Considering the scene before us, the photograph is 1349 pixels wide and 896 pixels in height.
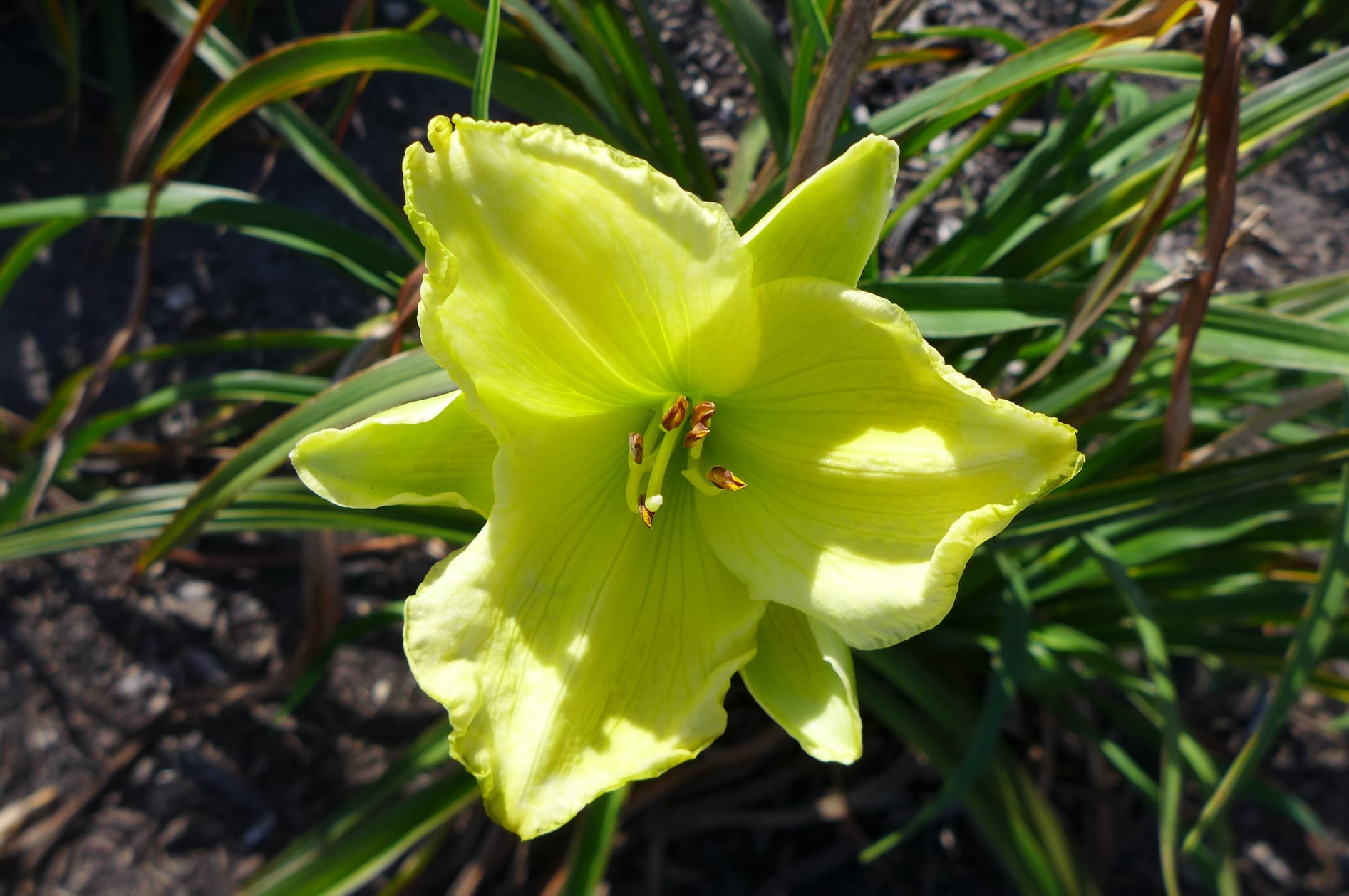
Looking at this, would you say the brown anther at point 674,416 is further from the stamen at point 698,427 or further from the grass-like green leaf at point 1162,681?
the grass-like green leaf at point 1162,681

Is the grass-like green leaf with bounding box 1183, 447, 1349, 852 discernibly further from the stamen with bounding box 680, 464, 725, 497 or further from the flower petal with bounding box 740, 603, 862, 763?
the stamen with bounding box 680, 464, 725, 497

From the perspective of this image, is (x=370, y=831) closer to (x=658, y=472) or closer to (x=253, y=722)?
(x=253, y=722)

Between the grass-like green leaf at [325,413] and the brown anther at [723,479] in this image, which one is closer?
the brown anther at [723,479]

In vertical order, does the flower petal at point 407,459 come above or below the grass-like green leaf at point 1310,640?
above

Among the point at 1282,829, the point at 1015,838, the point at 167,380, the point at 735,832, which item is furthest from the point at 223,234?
the point at 1282,829

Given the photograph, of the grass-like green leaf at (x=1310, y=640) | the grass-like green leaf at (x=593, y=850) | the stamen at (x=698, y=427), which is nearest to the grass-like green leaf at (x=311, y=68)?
the stamen at (x=698, y=427)

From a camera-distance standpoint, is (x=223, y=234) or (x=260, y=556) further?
(x=223, y=234)

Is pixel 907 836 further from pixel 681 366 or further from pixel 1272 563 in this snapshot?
pixel 681 366
